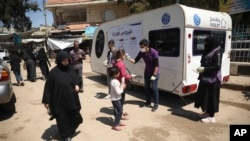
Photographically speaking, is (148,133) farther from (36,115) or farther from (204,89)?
(36,115)

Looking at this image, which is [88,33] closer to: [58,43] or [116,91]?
[58,43]

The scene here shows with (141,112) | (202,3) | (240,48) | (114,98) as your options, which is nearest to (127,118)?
(141,112)

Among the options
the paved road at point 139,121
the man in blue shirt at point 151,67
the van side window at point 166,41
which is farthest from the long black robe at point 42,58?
the man in blue shirt at point 151,67

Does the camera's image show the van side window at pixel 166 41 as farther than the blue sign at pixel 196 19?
Yes

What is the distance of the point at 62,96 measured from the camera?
404 cm

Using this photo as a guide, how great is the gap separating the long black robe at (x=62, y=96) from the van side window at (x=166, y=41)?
291 centimetres

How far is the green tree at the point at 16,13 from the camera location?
27.9 m

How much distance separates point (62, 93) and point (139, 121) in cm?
211

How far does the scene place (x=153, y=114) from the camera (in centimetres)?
578

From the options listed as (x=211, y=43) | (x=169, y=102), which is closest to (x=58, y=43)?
(x=169, y=102)

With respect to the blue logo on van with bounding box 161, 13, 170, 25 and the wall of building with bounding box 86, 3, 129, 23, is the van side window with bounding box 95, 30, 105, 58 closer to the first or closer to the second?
the blue logo on van with bounding box 161, 13, 170, 25

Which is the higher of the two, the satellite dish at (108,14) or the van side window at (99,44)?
the satellite dish at (108,14)

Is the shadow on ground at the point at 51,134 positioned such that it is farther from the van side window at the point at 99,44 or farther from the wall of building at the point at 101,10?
the wall of building at the point at 101,10

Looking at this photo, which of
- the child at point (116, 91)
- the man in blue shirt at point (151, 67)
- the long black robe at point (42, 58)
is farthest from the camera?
the long black robe at point (42, 58)
